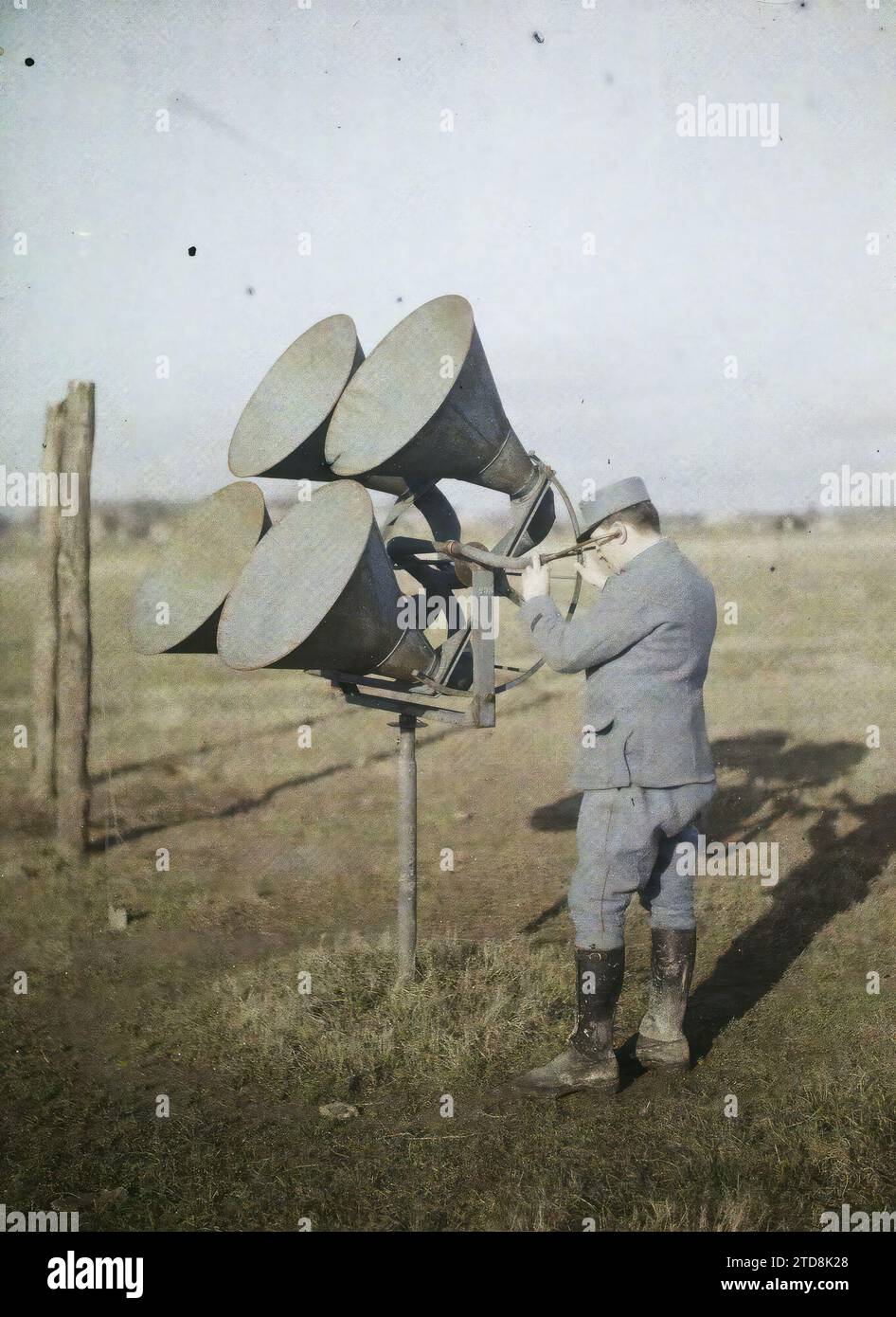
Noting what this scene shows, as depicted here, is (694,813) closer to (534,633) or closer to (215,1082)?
(534,633)

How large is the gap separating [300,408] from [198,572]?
840 millimetres

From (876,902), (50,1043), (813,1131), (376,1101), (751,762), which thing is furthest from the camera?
(751,762)

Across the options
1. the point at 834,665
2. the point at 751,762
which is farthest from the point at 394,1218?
the point at 834,665

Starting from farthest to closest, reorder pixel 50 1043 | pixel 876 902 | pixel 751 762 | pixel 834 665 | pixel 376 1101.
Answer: pixel 834 665
pixel 751 762
pixel 876 902
pixel 50 1043
pixel 376 1101

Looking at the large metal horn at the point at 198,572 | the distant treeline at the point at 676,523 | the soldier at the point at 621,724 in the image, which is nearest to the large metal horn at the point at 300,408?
the large metal horn at the point at 198,572

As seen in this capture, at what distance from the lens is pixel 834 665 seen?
52.5 ft

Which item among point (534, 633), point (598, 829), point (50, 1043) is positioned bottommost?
point (50, 1043)

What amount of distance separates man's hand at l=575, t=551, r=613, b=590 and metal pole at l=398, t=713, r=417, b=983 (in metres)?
1.17

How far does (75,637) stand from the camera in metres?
7.97

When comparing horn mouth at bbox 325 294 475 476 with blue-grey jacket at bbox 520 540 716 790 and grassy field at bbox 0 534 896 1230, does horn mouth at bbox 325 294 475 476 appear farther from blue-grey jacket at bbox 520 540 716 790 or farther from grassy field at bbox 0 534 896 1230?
grassy field at bbox 0 534 896 1230

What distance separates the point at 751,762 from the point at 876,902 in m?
4.12

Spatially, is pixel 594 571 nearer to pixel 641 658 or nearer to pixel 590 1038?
pixel 641 658

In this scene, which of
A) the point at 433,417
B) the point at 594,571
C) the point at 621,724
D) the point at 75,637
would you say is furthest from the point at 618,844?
the point at 75,637

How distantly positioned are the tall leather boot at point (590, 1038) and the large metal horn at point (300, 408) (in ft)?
7.19
